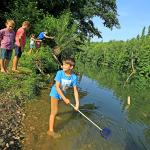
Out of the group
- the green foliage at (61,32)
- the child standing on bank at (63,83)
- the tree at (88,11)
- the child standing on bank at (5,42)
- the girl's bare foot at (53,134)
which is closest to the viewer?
the child standing on bank at (63,83)

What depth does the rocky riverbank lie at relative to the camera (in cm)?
711

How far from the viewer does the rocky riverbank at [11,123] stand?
711cm

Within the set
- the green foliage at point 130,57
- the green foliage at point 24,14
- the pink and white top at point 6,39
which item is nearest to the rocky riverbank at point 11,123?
the pink and white top at point 6,39

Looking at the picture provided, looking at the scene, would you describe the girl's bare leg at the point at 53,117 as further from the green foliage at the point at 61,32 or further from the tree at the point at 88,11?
the tree at the point at 88,11

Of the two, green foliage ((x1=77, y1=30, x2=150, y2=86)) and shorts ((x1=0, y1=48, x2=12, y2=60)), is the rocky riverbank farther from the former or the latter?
green foliage ((x1=77, y1=30, x2=150, y2=86))

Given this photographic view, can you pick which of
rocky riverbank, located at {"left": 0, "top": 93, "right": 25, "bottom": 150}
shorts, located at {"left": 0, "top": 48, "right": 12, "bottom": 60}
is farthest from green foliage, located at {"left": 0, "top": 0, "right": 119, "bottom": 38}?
rocky riverbank, located at {"left": 0, "top": 93, "right": 25, "bottom": 150}

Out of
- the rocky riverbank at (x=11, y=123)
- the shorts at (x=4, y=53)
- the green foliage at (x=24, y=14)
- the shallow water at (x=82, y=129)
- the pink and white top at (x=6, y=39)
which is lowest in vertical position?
the shallow water at (x=82, y=129)

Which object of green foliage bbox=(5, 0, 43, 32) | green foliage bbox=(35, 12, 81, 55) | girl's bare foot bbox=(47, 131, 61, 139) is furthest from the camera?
green foliage bbox=(5, 0, 43, 32)

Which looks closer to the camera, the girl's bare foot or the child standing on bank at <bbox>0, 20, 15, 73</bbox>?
the girl's bare foot

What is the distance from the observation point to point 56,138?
29.1 feet

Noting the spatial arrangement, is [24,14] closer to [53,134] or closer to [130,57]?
[53,134]

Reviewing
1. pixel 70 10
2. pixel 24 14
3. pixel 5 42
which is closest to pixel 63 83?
pixel 5 42

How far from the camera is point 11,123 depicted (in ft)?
27.9

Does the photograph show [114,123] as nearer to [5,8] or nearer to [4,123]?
[4,123]
